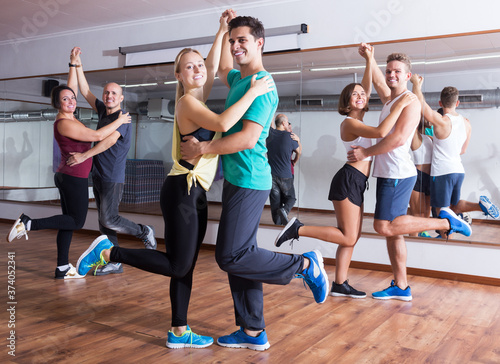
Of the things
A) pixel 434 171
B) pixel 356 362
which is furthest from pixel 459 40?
pixel 356 362

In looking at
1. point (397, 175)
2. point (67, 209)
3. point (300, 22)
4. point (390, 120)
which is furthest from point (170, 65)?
point (397, 175)

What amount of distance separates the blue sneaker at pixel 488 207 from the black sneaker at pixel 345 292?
1360 millimetres

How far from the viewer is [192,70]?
226cm

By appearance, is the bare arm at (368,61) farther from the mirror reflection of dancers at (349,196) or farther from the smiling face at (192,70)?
the smiling face at (192,70)

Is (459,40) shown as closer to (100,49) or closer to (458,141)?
(458,141)

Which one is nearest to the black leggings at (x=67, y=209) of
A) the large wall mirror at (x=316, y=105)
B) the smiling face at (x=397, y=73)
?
the large wall mirror at (x=316, y=105)

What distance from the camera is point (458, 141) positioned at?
407cm

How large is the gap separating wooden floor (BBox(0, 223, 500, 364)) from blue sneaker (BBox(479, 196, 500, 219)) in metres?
0.60

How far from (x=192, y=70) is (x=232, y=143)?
43 centimetres

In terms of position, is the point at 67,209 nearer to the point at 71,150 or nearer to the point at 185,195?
the point at 71,150

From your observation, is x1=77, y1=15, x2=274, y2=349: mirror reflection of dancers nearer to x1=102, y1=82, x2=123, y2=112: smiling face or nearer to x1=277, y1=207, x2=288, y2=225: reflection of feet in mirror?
x1=102, y1=82, x2=123, y2=112: smiling face

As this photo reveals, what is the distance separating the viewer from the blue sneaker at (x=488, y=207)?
3.95m

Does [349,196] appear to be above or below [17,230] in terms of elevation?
above

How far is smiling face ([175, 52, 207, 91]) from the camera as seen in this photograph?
2254 mm
